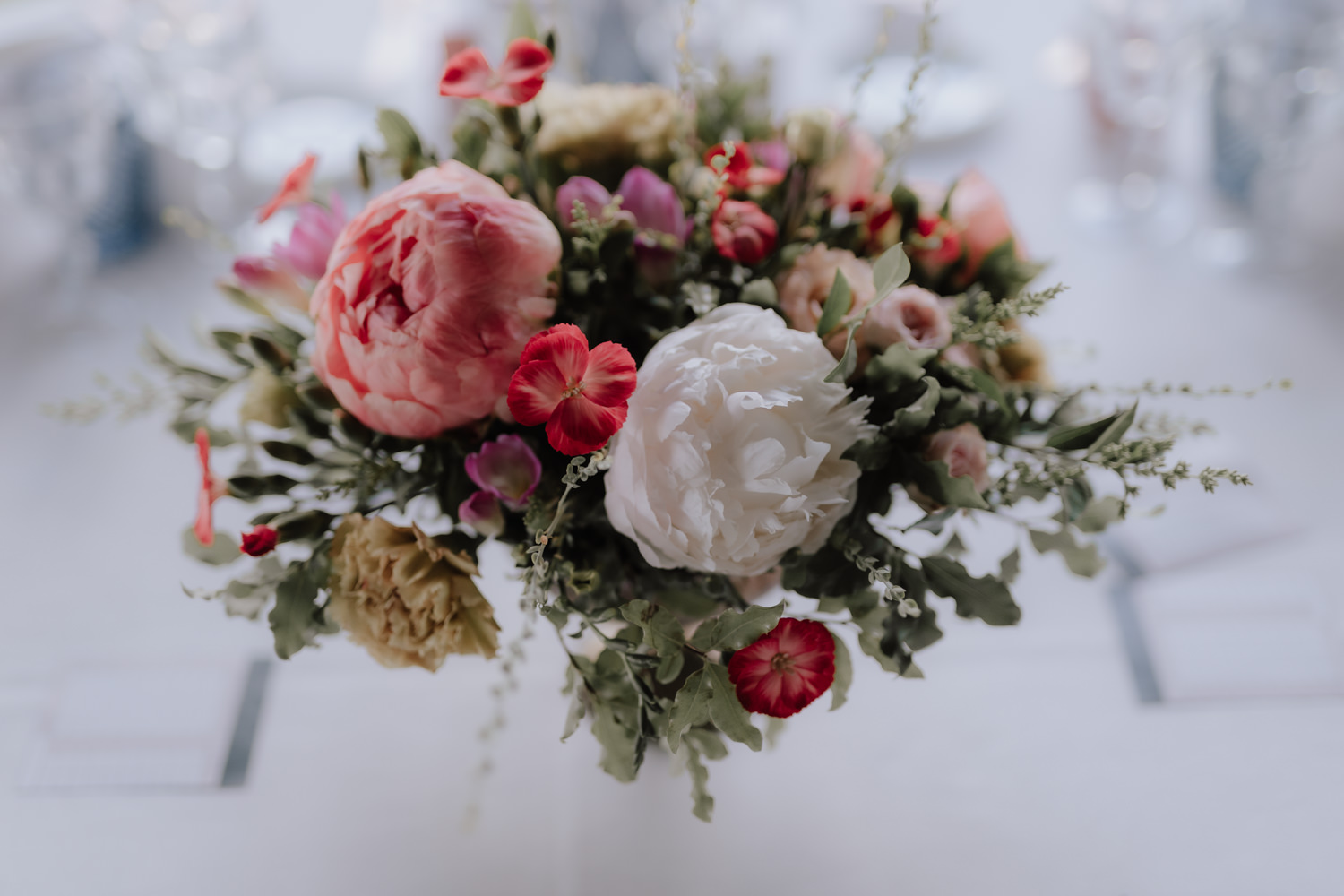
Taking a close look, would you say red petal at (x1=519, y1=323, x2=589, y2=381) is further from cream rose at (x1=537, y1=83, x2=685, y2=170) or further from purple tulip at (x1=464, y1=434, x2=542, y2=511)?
cream rose at (x1=537, y1=83, x2=685, y2=170)

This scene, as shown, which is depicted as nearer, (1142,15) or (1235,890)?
(1235,890)

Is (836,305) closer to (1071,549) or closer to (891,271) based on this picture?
(891,271)

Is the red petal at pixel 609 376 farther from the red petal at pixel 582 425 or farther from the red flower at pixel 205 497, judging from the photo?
the red flower at pixel 205 497

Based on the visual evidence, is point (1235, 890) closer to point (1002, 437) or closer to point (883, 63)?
point (1002, 437)

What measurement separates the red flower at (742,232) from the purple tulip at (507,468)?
14 cm

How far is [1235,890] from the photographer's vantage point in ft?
1.84

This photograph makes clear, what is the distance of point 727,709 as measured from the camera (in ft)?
1.30

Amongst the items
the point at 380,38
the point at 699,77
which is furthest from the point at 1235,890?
the point at 380,38

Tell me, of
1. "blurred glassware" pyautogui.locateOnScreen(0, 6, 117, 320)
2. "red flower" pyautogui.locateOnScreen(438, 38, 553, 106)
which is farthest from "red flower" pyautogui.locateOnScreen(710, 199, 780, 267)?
"blurred glassware" pyautogui.locateOnScreen(0, 6, 117, 320)

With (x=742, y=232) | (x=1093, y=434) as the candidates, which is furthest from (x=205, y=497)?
(x=1093, y=434)

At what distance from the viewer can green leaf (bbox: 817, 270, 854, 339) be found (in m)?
0.42

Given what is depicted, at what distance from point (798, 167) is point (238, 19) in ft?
2.33

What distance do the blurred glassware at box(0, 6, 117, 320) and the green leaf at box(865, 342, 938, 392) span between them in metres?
0.77

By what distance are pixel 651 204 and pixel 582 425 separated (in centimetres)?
15
